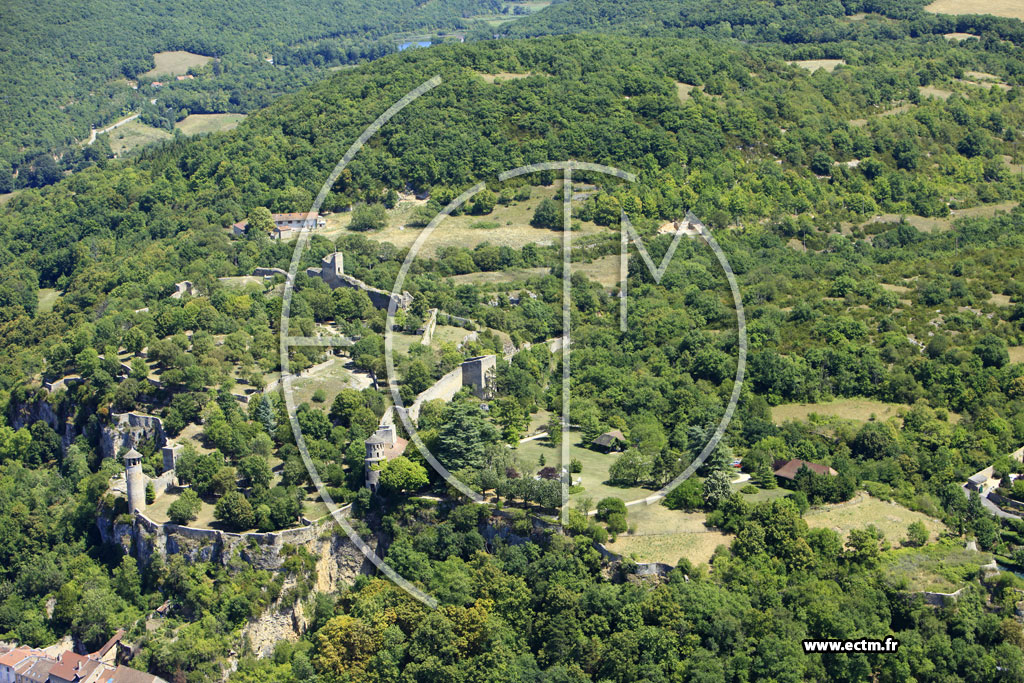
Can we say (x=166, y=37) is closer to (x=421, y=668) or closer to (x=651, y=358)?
(x=651, y=358)

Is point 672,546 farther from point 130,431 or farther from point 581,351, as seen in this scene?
point 130,431

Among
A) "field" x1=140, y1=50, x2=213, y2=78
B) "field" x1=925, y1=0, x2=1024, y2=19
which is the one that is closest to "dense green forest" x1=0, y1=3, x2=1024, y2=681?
"field" x1=925, y1=0, x2=1024, y2=19

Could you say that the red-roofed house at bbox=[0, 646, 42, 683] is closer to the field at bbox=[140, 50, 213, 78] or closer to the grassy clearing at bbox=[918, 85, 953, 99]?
the grassy clearing at bbox=[918, 85, 953, 99]

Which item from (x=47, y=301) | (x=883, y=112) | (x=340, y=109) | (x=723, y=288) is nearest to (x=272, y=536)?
(x=723, y=288)

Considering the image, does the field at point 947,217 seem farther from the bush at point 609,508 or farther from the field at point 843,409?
the bush at point 609,508

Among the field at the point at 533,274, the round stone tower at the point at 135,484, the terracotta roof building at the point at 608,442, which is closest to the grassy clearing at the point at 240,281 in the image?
the field at the point at 533,274

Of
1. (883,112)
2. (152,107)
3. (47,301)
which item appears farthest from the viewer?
(152,107)

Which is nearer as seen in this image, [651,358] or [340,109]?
[651,358]
